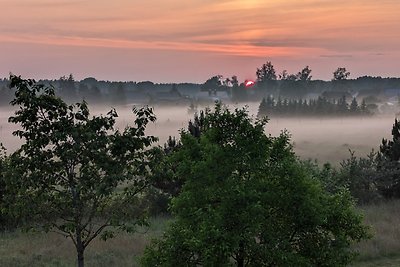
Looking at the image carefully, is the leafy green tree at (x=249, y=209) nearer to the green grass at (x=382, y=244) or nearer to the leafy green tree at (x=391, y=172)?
the green grass at (x=382, y=244)

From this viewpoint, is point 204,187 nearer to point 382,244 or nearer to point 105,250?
point 105,250

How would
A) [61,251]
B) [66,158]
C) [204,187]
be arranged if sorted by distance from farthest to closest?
[61,251] < [66,158] < [204,187]

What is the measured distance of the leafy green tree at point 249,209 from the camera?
1061 cm

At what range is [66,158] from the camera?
12844 millimetres

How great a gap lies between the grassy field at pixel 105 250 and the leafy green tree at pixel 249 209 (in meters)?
7.14

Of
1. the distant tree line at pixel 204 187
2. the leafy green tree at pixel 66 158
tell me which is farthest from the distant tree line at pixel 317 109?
the distant tree line at pixel 204 187

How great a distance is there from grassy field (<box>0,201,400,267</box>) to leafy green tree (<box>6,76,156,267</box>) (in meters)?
5.03

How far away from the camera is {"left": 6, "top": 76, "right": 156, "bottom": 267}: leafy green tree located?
12695 millimetres

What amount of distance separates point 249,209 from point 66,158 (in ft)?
18.2

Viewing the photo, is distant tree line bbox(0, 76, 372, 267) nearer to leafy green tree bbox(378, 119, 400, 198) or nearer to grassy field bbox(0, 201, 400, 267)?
grassy field bbox(0, 201, 400, 267)

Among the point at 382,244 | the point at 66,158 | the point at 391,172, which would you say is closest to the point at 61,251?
the point at 66,158

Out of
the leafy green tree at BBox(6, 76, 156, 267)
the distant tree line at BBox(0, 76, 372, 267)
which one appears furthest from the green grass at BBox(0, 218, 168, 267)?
the distant tree line at BBox(0, 76, 372, 267)

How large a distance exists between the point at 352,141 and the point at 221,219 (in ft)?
246

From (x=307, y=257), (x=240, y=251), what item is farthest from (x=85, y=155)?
(x=307, y=257)
